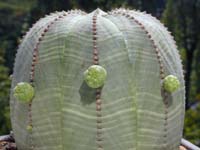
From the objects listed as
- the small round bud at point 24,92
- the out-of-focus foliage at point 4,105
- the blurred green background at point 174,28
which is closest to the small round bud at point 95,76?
the small round bud at point 24,92

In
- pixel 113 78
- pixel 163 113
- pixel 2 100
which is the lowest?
pixel 2 100

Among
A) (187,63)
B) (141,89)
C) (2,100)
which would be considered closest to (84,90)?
(141,89)

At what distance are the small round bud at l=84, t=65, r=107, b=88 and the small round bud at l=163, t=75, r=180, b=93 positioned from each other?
29 cm

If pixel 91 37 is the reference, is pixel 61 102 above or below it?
below

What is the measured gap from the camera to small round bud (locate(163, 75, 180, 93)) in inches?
82.2

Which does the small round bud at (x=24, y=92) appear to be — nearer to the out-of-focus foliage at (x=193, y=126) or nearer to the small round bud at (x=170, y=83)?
the small round bud at (x=170, y=83)

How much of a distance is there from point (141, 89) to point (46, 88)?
394mm

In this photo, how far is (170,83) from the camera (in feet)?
6.84

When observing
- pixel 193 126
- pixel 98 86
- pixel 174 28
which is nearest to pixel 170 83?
pixel 98 86

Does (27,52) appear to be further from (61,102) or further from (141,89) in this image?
(141,89)

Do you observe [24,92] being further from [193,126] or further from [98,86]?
[193,126]

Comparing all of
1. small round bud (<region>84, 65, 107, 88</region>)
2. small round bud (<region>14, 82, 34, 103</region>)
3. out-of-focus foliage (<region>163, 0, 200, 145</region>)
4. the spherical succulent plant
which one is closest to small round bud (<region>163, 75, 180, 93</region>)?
the spherical succulent plant

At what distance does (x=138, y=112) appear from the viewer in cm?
206

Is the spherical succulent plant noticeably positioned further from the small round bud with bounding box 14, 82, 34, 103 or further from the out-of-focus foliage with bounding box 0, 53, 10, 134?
the out-of-focus foliage with bounding box 0, 53, 10, 134
